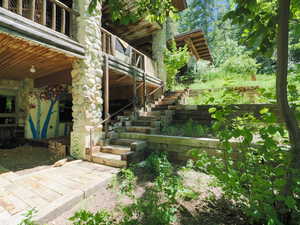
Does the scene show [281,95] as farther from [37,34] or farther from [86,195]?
[37,34]

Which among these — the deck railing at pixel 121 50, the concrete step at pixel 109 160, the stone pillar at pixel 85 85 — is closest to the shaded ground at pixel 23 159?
the stone pillar at pixel 85 85

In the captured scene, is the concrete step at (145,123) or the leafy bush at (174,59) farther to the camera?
the leafy bush at (174,59)

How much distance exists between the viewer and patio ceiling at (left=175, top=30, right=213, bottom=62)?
8523mm

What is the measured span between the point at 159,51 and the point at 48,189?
7667mm

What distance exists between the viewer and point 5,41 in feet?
10.1

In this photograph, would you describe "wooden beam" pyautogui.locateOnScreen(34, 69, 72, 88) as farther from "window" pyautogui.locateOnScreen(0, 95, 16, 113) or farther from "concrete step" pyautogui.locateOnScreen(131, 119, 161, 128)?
"concrete step" pyautogui.locateOnScreen(131, 119, 161, 128)

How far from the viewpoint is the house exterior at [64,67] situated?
3.38 m

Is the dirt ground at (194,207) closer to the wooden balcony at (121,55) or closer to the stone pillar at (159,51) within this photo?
the wooden balcony at (121,55)

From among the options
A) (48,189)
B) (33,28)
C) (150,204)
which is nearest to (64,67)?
(33,28)

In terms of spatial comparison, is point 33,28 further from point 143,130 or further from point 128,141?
point 143,130

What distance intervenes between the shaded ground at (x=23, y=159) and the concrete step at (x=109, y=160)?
1.26 metres

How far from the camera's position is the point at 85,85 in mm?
4223

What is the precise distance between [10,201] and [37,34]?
3.04 meters

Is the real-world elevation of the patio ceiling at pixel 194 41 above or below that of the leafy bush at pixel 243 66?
above
